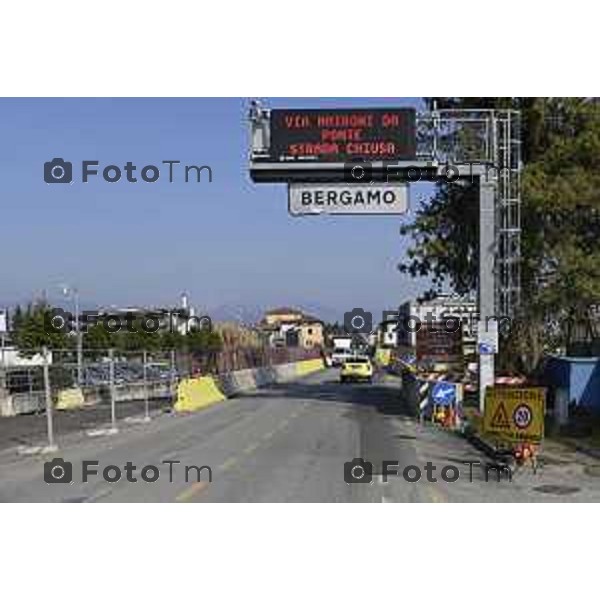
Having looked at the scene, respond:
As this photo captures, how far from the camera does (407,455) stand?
66.5ft

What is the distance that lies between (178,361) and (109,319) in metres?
3.41

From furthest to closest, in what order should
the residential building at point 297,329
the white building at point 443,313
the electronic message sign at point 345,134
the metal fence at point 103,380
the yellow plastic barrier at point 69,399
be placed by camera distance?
the residential building at point 297,329, the yellow plastic barrier at point 69,399, the white building at point 443,313, the metal fence at point 103,380, the electronic message sign at point 345,134

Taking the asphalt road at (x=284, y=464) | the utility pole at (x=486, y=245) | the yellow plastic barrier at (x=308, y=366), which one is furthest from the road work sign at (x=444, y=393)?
the yellow plastic barrier at (x=308, y=366)

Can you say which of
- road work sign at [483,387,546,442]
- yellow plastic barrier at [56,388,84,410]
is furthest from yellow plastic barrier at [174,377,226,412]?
road work sign at [483,387,546,442]

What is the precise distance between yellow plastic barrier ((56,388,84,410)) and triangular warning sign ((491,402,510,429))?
21.5m

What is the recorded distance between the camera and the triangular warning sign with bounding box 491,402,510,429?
1817 centimetres

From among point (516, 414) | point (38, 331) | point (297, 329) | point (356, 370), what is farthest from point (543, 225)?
point (297, 329)

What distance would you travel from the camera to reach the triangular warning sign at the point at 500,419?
59.6 feet

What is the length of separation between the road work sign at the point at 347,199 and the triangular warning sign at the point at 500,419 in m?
10.5

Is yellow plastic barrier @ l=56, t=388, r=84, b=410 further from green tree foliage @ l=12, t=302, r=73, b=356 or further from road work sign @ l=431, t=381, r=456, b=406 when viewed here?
road work sign @ l=431, t=381, r=456, b=406

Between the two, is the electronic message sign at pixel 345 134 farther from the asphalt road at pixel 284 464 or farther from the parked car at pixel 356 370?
the parked car at pixel 356 370

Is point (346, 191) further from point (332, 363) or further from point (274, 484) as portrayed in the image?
point (332, 363)

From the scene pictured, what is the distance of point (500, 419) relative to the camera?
1836cm

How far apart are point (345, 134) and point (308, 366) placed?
60044 millimetres
